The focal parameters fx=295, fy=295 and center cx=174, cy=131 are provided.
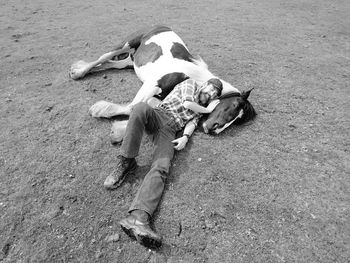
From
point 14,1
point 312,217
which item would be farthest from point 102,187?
point 14,1

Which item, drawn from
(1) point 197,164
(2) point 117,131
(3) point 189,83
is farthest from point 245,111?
(2) point 117,131

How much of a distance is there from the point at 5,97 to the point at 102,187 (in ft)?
7.90

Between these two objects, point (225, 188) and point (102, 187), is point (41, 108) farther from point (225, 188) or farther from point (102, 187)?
point (225, 188)

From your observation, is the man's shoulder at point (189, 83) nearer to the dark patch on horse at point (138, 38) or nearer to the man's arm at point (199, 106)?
the man's arm at point (199, 106)

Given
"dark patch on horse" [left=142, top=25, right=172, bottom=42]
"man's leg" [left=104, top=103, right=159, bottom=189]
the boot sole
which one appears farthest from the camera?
"dark patch on horse" [left=142, top=25, right=172, bottom=42]

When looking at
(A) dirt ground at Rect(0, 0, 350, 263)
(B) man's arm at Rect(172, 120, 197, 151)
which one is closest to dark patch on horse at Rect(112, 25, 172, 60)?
(A) dirt ground at Rect(0, 0, 350, 263)

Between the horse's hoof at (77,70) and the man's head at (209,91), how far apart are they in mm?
2114

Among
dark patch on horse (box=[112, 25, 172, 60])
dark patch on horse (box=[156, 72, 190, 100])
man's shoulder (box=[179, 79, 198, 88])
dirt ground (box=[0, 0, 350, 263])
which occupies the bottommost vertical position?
dirt ground (box=[0, 0, 350, 263])

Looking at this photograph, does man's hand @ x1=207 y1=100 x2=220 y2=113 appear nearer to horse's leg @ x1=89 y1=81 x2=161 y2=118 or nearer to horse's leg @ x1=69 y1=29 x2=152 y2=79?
horse's leg @ x1=89 y1=81 x2=161 y2=118

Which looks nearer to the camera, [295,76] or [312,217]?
[312,217]

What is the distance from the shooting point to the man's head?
3.74 meters

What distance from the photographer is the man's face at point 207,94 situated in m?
3.74

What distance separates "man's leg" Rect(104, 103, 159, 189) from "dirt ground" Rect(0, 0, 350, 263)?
101mm

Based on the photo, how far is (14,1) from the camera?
8766 mm
